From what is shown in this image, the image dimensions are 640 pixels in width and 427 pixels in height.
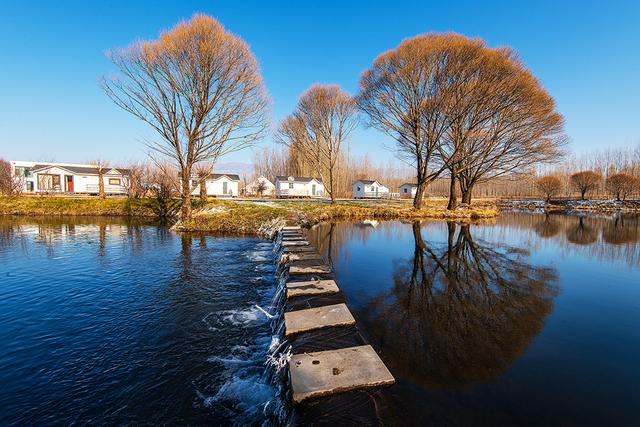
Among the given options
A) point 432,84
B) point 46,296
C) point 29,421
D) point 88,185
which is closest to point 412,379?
point 29,421

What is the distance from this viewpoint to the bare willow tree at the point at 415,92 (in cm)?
1866

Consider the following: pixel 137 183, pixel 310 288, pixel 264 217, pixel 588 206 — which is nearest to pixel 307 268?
pixel 310 288

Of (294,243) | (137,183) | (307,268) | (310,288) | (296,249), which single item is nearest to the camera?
(310,288)

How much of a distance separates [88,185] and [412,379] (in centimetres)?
4634

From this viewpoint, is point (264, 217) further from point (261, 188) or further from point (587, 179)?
point (587, 179)

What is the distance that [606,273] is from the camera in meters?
8.18

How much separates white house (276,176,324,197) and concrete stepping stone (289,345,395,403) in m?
44.4

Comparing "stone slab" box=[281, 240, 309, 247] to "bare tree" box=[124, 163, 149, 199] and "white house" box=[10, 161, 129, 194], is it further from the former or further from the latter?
"white house" box=[10, 161, 129, 194]

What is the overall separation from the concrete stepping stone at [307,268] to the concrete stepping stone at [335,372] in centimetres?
316

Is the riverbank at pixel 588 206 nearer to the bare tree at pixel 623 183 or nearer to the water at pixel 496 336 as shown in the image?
the bare tree at pixel 623 183

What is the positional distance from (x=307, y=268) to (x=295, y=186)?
4235 cm

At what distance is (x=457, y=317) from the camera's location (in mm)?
4969

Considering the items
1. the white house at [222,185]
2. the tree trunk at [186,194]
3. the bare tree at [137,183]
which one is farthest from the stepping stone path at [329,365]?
the white house at [222,185]

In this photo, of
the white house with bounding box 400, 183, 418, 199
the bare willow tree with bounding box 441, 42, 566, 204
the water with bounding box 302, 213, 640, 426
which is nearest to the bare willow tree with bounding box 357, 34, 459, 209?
the bare willow tree with bounding box 441, 42, 566, 204
